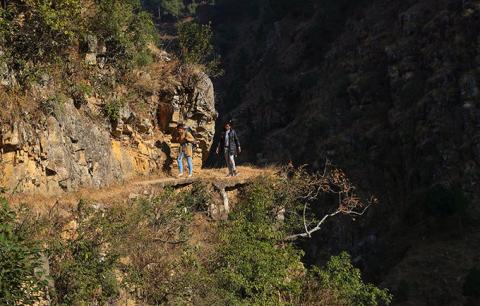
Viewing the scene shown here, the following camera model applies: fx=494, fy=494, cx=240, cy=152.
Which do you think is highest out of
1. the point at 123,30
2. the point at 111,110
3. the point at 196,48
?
the point at 123,30

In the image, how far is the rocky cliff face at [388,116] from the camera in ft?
66.1

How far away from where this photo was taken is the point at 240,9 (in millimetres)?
53906

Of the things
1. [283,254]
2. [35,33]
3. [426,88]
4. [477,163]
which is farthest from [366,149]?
[35,33]

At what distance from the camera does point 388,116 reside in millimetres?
25266

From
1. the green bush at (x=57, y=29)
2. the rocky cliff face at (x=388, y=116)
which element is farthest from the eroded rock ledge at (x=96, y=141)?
the rocky cliff face at (x=388, y=116)

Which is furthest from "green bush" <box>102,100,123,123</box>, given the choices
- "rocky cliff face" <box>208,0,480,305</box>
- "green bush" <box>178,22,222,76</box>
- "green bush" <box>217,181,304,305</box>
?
"rocky cliff face" <box>208,0,480,305</box>

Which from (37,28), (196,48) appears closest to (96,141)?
(37,28)

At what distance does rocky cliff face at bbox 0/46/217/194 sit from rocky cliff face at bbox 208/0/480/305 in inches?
367

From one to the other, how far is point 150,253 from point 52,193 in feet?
9.52

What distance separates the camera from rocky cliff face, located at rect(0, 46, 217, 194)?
417 inches

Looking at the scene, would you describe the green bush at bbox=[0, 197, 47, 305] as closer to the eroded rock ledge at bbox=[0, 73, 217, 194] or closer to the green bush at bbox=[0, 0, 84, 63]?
the eroded rock ledge at bbox=[0, 73, 217, 194]

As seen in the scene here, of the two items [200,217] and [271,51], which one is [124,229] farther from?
[271,51]

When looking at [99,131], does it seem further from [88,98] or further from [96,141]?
[88,98]

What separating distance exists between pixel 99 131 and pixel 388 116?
16.7 meters
